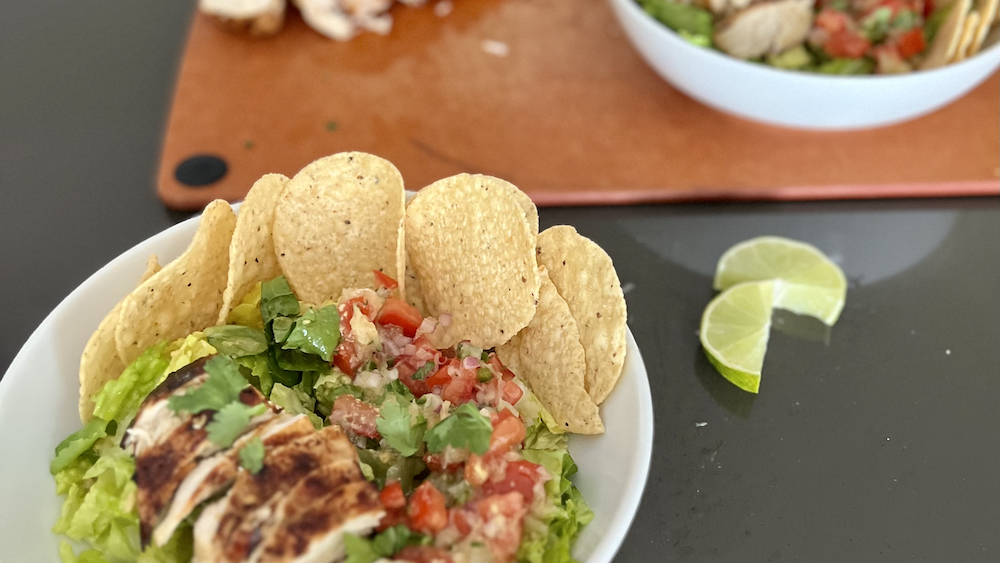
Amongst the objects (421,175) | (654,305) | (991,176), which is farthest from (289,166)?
(991,176)

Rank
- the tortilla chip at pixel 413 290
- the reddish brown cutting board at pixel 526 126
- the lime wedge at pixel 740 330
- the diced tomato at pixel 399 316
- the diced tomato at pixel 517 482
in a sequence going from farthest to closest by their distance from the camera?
the reddish brown cutting board at pixel 526 126 < the lime wedge at pixel 740 330 < the tortilla chip at pixel 413 290 < the diced tomato at pixel 399 316 < the diced tomato at pixel 517 482

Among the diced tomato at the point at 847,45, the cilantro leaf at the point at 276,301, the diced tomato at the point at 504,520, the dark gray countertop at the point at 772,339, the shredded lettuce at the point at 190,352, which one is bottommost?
the dark gray countertop at the point at 772,339

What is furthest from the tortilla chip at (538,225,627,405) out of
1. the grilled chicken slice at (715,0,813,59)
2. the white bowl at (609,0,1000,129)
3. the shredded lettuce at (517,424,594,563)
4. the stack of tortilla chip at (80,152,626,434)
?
the grilled chicken slice at (715,0,813,59)

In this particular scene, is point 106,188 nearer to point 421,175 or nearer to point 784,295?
point 421,175

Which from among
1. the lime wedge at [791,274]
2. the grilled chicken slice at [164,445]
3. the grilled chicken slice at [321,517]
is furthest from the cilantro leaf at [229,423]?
the lime wedge at [791,274]

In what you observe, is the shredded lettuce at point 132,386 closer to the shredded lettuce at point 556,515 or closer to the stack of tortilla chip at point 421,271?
the stack of tortilla chip at point 421,271

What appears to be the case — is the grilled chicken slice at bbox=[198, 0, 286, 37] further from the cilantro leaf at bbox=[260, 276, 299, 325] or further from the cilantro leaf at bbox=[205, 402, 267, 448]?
the cilantro leaf at bbox=[205, 402, 267, 448]
